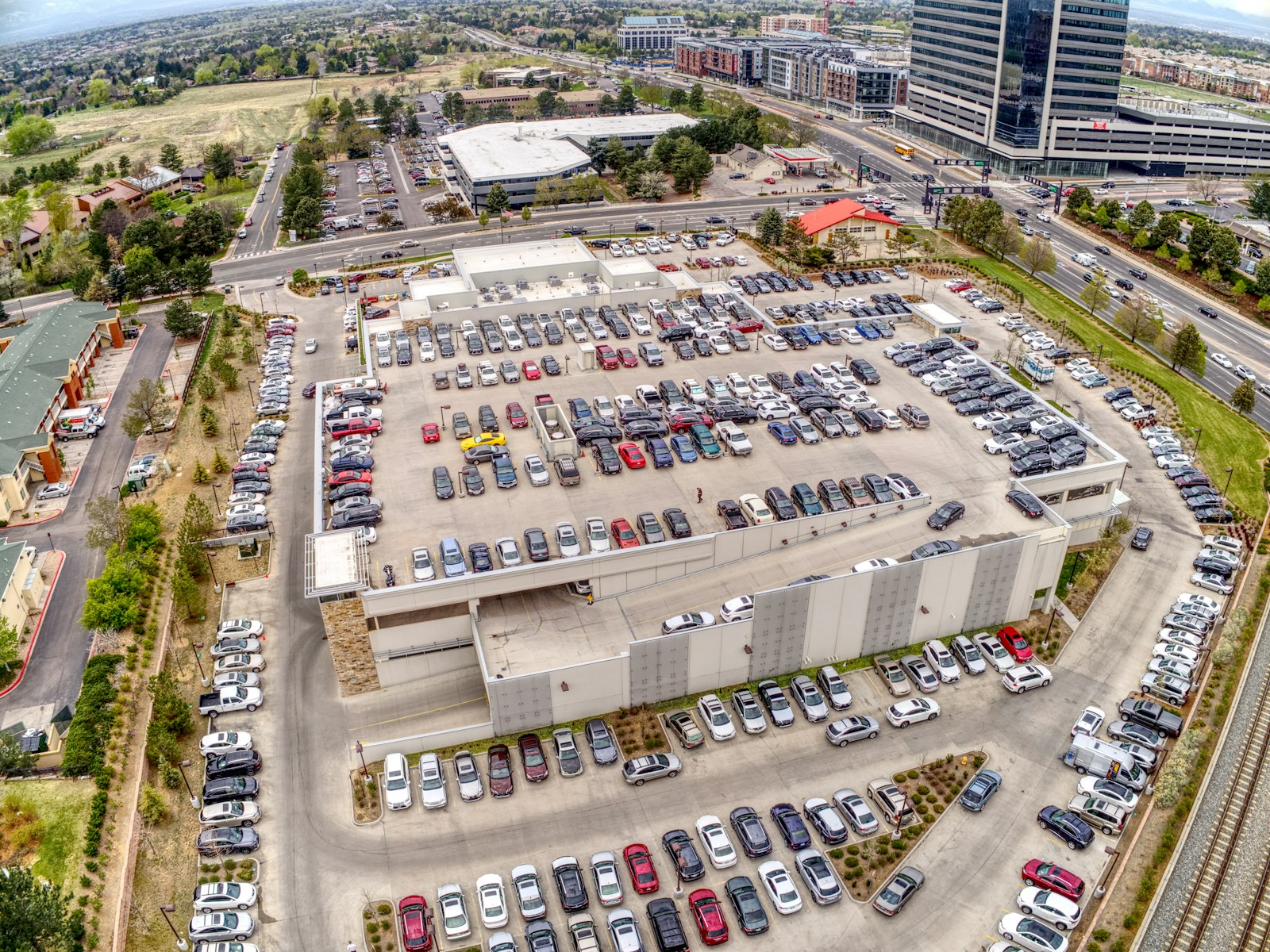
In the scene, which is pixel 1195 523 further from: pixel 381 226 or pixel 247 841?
pixel 381 226

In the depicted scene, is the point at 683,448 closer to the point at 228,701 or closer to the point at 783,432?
the point at 783,432

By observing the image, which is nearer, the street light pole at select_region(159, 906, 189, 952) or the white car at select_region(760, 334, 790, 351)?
the street light pole at select_region(159, 906, 189, 952)

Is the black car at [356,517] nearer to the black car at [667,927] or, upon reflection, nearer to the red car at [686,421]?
the red car at [686,421]

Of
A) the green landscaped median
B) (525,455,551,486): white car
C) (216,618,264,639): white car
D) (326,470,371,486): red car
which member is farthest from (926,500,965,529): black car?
(216,618,264,639): white car

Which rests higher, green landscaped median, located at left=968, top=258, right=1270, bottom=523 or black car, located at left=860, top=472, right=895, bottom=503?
black car, located at left=860, top=472, right=895, bottom=503

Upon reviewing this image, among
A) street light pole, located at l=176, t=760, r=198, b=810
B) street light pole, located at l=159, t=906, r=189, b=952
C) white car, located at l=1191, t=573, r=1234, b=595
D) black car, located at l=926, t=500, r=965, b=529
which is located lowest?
street light pole, located at l=159, t=906, r=189, b=952

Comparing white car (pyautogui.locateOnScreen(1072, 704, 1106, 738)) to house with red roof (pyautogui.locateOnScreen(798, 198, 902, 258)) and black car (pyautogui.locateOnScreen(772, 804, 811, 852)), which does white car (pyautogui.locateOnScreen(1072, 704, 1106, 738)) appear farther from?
house with red roof (pyautogui.locateOnScreen(798, 198, 902, 258))

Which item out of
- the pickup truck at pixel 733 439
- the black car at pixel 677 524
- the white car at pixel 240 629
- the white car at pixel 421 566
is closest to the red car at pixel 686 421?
the pickup truck at pixel 733 439
